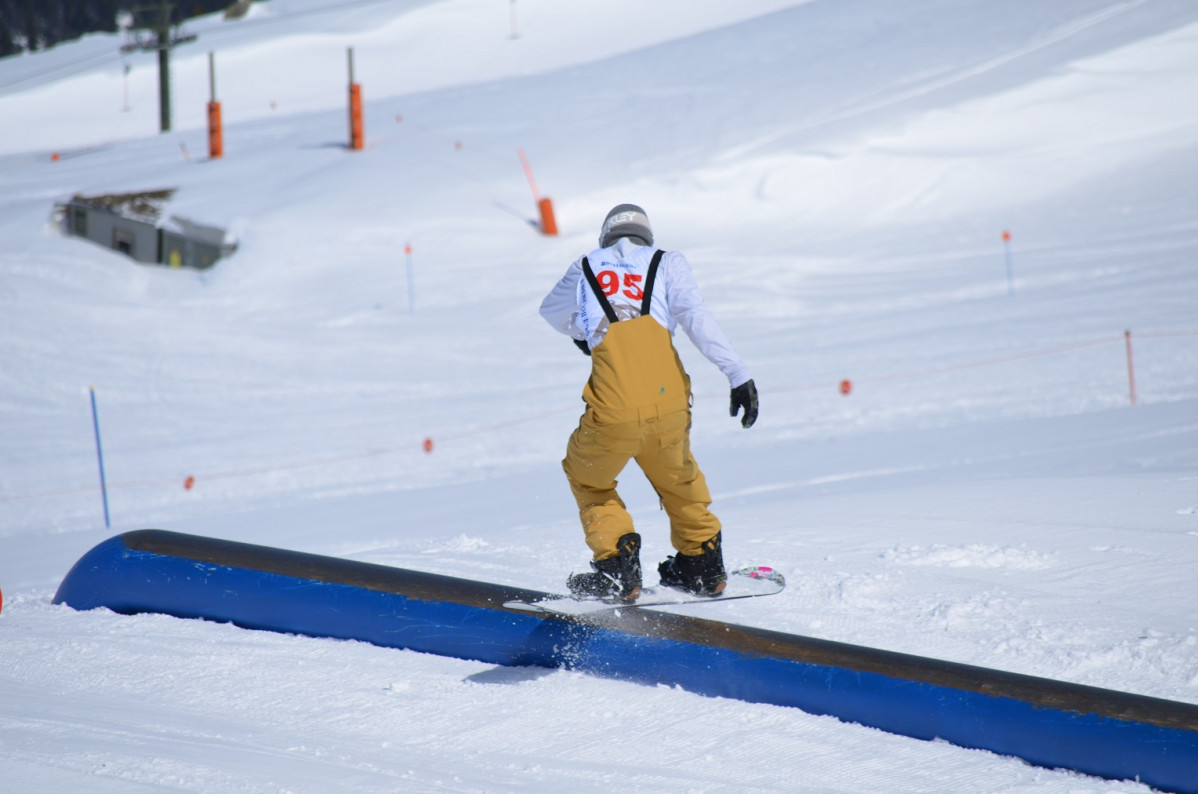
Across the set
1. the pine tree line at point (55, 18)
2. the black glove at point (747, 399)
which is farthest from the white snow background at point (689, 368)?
the pine tree line at point (55, 18)

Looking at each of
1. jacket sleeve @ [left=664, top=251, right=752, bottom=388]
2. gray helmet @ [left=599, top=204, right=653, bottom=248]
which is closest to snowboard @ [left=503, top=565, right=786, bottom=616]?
jacket sleeve @ [left=664, top=251, right=752, bottom=388]

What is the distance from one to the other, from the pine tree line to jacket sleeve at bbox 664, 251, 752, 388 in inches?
2562

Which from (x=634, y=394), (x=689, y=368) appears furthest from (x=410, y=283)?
(x=634, y=394)

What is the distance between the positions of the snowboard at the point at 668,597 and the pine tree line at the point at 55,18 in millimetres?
65311

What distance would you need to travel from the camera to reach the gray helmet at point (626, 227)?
4.20m

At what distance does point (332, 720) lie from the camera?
3.63 meters

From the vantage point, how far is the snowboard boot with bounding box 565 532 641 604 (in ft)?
13.5

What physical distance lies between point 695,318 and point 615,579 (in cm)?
103

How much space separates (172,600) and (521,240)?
1623cm

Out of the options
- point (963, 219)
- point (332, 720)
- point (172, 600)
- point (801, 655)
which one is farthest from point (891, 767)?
point (963, 219)

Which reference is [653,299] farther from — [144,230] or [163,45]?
[163,45]

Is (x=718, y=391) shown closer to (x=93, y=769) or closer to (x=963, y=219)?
(x=963, y=219)

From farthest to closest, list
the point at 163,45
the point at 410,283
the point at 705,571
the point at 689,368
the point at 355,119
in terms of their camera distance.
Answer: the point at 163,45, the point at 355,119, the point at 410,283, the point at 689,368, the point at 705,571

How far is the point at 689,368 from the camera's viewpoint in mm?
14305
